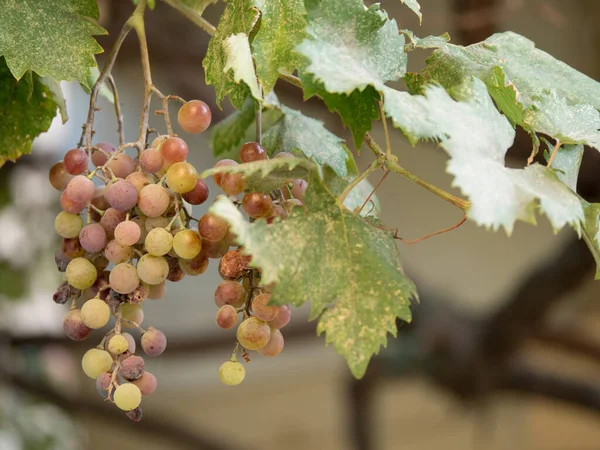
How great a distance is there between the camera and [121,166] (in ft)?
1.44

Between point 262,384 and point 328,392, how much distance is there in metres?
0.29

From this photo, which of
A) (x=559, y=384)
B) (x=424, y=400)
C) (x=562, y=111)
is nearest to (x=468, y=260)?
(x=424, y=400)

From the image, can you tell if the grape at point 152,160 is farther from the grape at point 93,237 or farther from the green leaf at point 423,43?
the green leaf at point 423,43

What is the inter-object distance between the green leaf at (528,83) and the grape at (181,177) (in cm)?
15

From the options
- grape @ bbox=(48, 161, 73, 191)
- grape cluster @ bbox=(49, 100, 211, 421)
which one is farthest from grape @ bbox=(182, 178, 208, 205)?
grape @ bbox=(48, 161, 73, 191)

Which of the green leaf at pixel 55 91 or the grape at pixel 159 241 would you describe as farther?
the green leaf at pixel 55 91

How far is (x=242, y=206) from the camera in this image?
389 millimetres

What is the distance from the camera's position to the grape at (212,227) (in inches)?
14.9

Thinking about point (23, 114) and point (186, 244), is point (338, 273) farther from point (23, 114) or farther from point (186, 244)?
point (23, 114)

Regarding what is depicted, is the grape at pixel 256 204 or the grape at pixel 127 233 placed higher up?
the grape at pixel 256 204

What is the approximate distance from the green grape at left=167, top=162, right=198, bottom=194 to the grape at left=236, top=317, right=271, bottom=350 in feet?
0.26

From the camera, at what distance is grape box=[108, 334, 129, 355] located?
15.2 inches

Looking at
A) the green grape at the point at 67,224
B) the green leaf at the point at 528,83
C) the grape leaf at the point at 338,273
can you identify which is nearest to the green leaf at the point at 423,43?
the green leaf at the point at 528,83

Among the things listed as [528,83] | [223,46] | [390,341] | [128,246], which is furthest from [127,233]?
[390,341]
